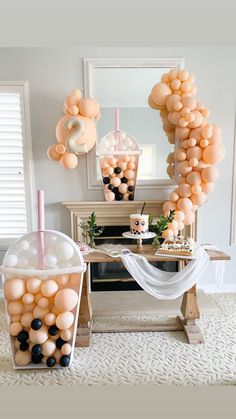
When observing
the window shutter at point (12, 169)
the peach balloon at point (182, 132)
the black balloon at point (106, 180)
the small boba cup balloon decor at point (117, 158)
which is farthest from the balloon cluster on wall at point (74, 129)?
the peach balloon at point (182, 132)

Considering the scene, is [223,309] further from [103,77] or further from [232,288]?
[103,77]

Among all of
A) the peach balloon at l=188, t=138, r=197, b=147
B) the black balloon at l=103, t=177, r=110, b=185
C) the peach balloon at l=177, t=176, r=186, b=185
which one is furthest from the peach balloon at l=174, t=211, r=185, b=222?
the black balloon at l=103, t=177, r=110, b=185

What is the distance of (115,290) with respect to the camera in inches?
129

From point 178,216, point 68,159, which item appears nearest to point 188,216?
point 178,216

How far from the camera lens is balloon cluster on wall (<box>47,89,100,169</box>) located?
2.61 meters

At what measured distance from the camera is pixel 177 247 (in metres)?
2.46

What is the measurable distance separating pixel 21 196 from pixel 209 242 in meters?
2.11

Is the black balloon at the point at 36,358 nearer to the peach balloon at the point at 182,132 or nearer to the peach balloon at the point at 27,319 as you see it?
the peach balloon at the point at 27,319

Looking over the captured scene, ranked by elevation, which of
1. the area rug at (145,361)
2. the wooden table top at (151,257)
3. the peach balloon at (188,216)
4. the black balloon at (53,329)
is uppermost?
the peach balloon at (188,216)

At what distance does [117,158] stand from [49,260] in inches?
55.8

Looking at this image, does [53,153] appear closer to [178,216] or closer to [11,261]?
[11,261]

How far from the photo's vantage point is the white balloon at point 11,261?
6.19 feet

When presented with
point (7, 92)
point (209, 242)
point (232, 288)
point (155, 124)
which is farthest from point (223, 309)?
point (7, 92)

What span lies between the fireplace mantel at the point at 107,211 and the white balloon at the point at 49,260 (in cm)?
114
